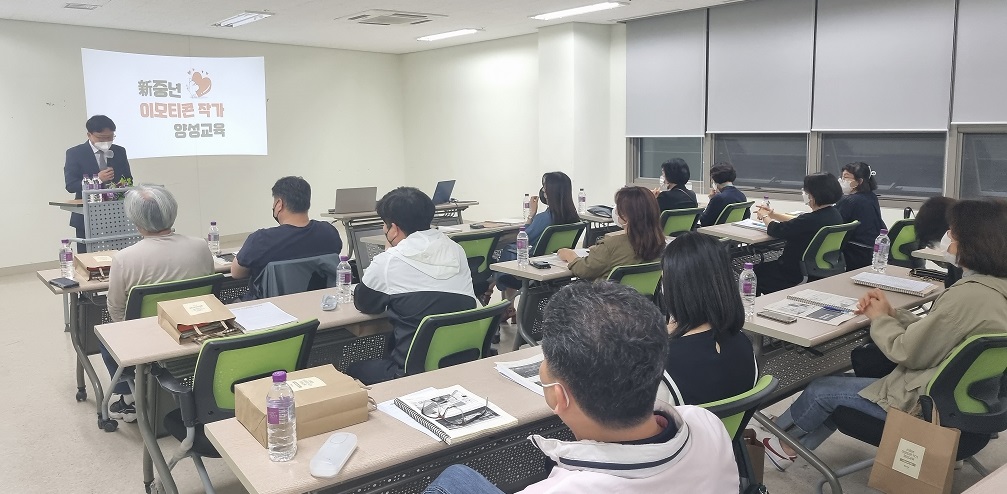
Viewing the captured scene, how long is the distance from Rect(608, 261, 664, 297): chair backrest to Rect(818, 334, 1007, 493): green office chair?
138cm

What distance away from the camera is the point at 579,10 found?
24.9ft

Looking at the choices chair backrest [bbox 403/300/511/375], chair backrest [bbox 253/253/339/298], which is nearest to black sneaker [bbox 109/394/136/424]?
chair backrest [bbox 253/253/339/298]

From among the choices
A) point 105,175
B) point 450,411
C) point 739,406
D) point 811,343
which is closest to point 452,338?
point 450,411

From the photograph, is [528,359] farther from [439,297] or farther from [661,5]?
[661,5]

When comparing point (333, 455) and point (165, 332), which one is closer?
point (333, 455)

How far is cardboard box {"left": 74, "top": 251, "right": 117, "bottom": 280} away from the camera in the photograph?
3.77 metres

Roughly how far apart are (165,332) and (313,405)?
1.21 metres

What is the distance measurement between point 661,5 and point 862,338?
4.82 metres

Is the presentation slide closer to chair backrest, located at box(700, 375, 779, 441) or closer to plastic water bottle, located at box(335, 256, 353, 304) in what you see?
plastic water bottle, located at box(335, 256, 353, 304)

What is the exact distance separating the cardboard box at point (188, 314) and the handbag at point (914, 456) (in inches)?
90.8

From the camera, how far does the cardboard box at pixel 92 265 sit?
3.77m

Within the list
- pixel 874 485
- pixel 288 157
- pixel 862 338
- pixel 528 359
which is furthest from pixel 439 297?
pixel 288 157

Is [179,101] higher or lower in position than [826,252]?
higher

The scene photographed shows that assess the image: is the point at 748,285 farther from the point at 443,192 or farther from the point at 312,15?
the point at 312,15
